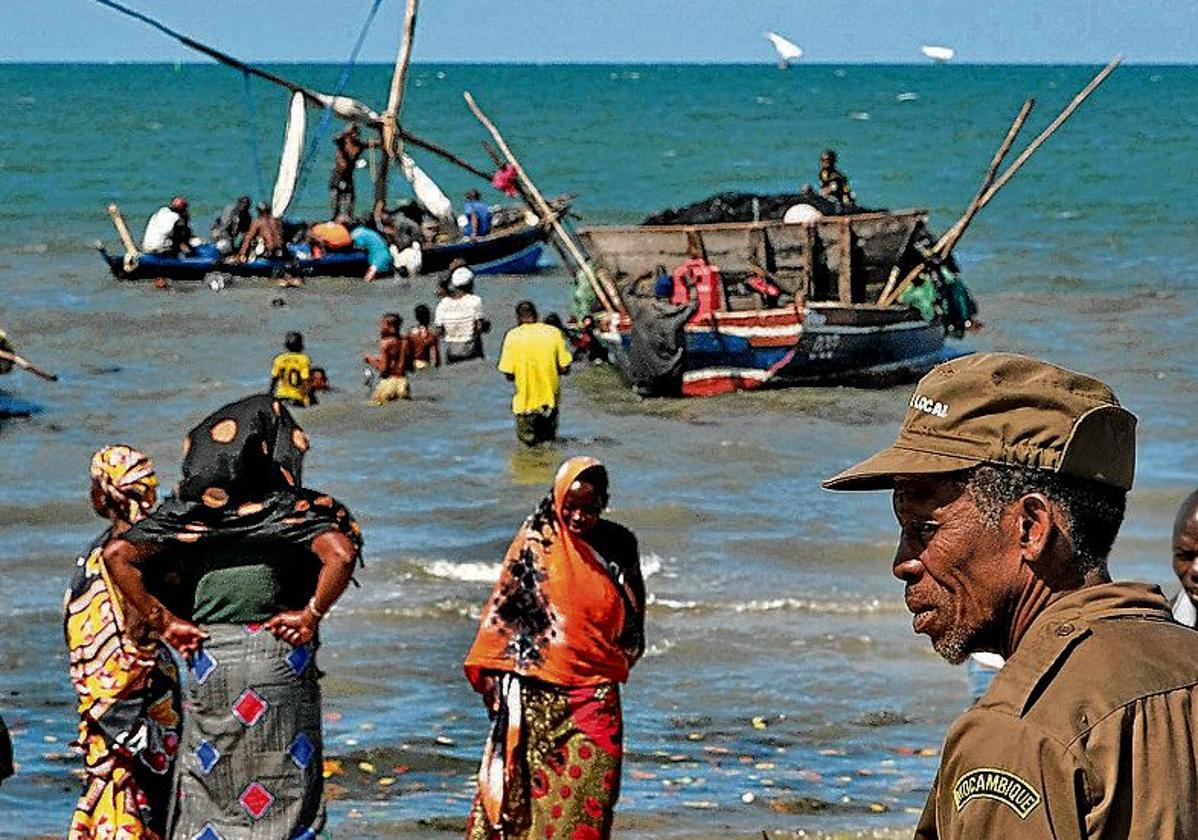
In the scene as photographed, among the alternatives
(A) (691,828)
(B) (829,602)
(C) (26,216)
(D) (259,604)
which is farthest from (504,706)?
(C) (26,216)

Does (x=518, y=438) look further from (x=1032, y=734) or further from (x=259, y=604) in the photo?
(x=1032, y=734)

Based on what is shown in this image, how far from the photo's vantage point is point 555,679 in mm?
6266

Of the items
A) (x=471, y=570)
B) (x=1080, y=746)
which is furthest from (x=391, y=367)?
(x=1080, y=746)

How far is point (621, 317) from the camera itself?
21.5 metres

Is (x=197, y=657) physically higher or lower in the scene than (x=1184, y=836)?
lower

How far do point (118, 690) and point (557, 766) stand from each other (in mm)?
1228

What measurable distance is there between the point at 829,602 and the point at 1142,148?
68010 millimetres

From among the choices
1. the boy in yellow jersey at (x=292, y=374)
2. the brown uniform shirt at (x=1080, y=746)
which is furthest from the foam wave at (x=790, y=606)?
the brown uniform shirt at (x=1080, y=746)

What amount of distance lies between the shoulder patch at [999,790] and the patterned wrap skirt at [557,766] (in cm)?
421

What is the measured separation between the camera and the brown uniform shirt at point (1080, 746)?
2057 millimetres

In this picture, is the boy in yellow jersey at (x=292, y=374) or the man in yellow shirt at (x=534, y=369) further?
the boy in yellow jersey at (x=292, y=374)

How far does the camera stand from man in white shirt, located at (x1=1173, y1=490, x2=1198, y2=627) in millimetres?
5047

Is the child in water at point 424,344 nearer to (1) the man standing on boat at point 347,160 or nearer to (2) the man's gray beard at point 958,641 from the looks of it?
(1) the man standing on boat at point 347,160

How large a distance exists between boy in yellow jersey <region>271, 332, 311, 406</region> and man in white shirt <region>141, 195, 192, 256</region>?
12157mm
